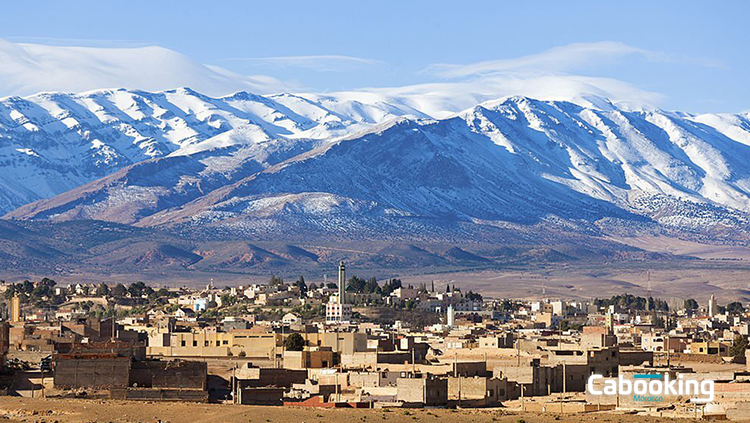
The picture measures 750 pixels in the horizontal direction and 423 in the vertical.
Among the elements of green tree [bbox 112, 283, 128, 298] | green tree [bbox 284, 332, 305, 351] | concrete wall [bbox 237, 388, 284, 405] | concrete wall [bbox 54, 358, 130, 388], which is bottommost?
concrete wall [bbox 237, 388, 284, 405]

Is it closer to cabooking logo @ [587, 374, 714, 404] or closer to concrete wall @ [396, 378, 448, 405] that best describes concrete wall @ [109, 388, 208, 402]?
concrete wall @ [396, 378, 448, 405]

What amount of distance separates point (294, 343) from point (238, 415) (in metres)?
36.2

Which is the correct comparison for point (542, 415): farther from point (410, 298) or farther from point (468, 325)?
point (410, 298)

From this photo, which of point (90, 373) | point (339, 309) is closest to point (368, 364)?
point (90, 373)

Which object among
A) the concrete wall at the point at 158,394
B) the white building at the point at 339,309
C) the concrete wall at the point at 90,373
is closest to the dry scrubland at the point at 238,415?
the concrete wall at the point at 158,394

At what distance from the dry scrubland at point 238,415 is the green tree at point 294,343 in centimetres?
2975

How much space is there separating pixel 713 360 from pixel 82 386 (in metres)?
35.0

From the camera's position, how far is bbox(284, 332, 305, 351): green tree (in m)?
92.8

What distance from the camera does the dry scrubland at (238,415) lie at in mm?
58000

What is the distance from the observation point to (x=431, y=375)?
71.4m

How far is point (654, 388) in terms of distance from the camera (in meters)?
64.8

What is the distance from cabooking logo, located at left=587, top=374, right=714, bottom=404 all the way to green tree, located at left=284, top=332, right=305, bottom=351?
27932 millimetres

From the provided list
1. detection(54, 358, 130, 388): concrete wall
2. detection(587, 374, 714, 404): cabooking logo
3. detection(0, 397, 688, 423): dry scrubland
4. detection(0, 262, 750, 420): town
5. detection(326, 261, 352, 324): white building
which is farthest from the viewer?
detection(326, 261, 352, 324): white building

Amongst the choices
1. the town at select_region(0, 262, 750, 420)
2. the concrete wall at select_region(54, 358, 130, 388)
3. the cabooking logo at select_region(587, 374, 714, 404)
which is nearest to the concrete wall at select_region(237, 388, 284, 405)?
the town at select_region(0, 262, 750, 420)
